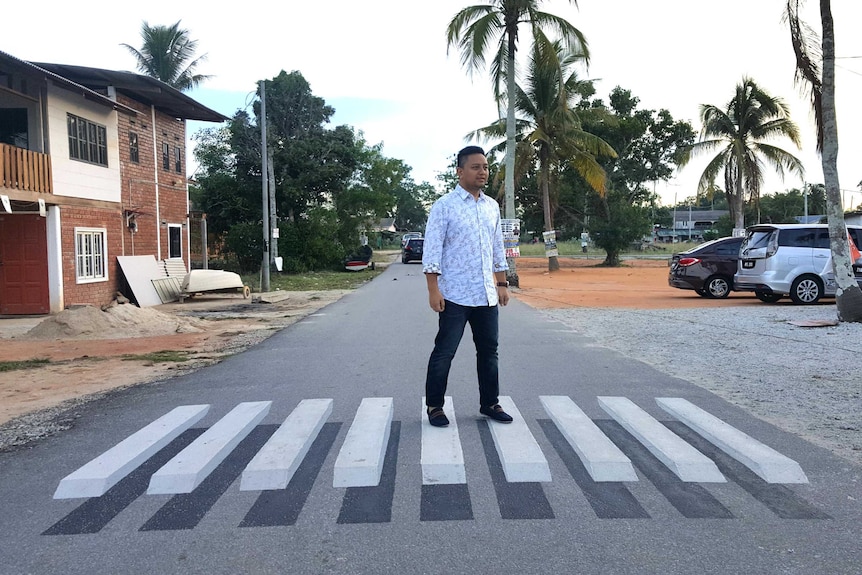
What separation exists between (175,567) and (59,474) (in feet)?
5.63

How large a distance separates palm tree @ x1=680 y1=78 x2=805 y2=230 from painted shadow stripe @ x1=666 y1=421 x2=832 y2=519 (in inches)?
1001

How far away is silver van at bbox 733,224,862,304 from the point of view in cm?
1524

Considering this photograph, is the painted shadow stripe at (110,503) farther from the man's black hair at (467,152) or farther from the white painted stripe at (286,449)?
the man's black hair at (467,152)

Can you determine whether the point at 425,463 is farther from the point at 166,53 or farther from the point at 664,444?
the point at 166,53

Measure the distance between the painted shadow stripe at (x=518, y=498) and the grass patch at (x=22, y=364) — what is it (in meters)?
6.95

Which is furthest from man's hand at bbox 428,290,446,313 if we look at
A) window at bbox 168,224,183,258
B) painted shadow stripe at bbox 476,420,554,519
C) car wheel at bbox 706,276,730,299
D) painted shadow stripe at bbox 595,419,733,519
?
window at bbox 168,224,183,258

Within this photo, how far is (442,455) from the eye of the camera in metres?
4.53

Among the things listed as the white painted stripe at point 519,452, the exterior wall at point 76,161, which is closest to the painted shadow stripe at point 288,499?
the white painted stripe at point 519,452

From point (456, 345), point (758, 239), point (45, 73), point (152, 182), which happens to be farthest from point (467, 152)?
point (152, 182)

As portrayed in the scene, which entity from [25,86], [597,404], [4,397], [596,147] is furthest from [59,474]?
[596,147]

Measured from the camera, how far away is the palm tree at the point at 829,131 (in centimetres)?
1170

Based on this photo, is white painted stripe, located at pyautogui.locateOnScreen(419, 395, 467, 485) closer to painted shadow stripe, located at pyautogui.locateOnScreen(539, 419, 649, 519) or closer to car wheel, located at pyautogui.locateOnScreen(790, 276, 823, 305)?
painted shadow stripe, located at pyautogui.locateOnScreen(539, 419, 649, 519)

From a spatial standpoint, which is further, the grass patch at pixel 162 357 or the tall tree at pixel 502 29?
the tall tree at pixel 502 29

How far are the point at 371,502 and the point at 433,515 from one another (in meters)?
0.38
